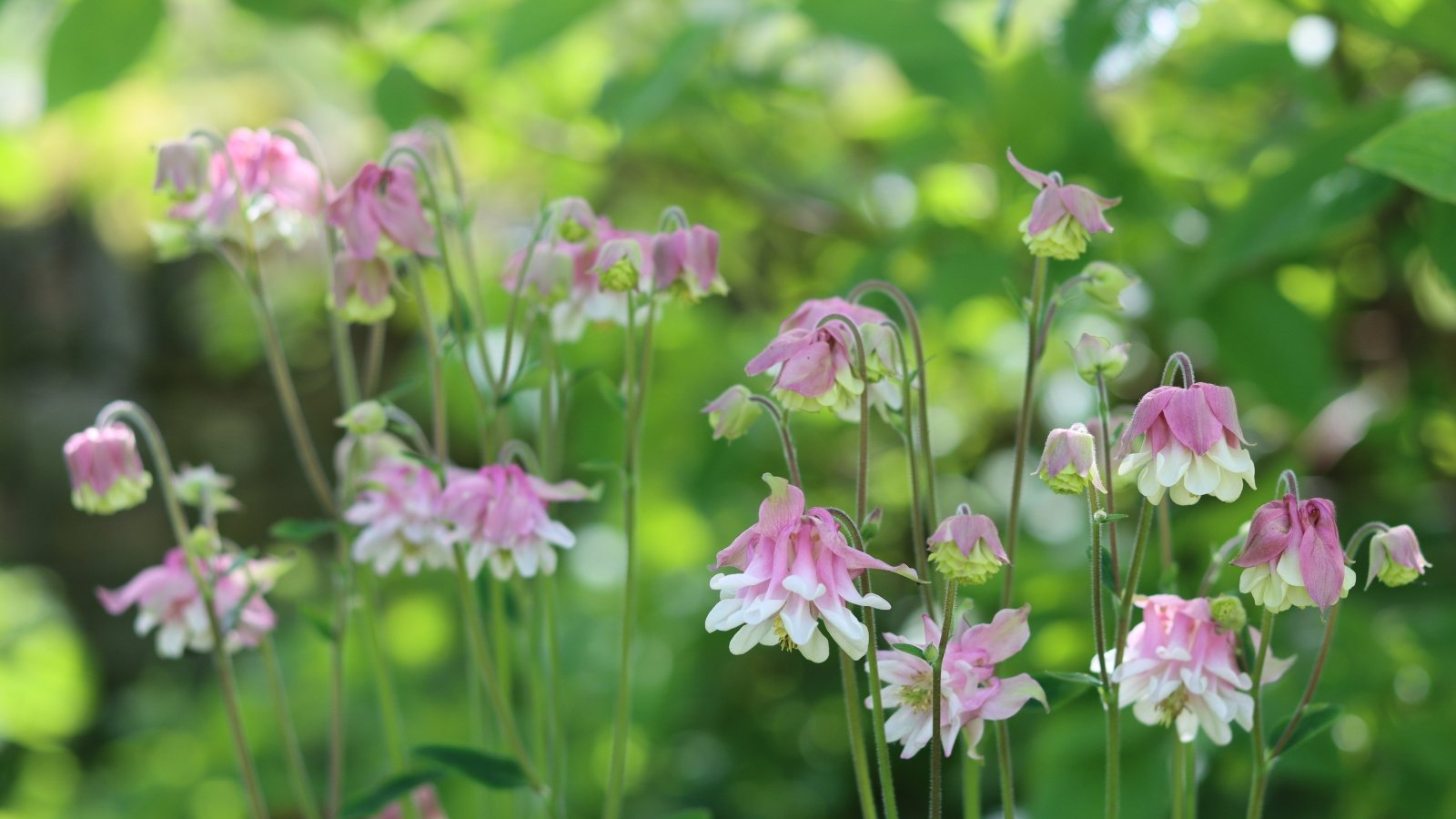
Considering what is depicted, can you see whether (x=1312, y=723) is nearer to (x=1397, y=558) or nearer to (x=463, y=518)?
(x=1397, y=558)

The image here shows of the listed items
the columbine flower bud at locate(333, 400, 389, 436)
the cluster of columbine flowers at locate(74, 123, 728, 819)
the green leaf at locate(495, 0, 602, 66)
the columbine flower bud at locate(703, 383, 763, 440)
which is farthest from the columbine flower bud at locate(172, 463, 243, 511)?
the green leaf at locate(495, 0, 602, 66)

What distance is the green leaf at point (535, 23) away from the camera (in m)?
1.15

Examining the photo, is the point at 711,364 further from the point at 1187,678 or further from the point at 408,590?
the point at 1187,678

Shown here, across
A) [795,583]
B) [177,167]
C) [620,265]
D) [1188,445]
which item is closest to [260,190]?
[177,167]

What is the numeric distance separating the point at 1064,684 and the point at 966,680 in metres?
0.10

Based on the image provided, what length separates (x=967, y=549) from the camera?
0.56 m

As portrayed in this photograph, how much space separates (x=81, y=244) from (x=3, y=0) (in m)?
2.85

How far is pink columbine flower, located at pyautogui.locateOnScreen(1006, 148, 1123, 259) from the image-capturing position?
0.61 metres

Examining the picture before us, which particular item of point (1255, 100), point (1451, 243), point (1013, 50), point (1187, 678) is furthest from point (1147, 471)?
point (1255, 100)

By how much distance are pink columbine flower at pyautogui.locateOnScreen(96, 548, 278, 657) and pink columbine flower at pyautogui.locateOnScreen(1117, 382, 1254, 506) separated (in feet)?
1.86

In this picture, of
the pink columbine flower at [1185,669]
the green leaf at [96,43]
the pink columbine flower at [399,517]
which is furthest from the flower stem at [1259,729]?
the green leaf at [96,43]

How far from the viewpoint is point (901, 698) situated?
648 mm

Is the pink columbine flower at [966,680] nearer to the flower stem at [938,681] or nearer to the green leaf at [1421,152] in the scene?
the flower stem at [938,681]

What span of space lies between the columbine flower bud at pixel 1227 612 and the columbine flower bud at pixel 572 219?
0.40m
